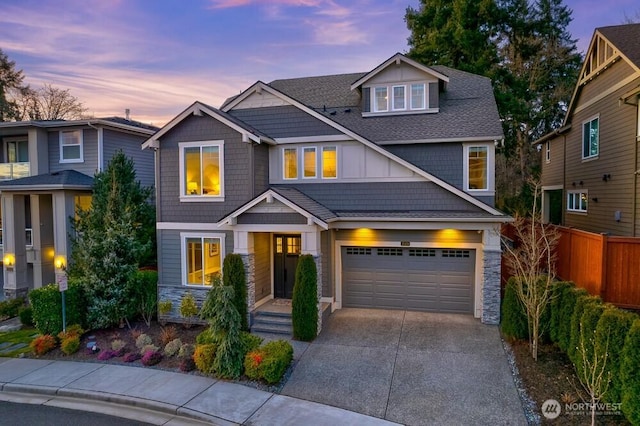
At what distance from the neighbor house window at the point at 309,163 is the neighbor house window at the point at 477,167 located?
16.1 ft

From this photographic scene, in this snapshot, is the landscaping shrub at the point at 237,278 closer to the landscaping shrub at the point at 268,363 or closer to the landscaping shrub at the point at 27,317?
the landscaping shrub at the point at 268,363

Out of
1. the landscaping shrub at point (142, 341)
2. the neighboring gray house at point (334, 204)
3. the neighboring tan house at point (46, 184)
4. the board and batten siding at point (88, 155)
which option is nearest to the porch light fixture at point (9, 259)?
the neighboring tan house at point (46, 184)

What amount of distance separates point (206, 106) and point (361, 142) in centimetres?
484

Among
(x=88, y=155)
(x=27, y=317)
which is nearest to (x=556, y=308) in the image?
(x=27, y=317)

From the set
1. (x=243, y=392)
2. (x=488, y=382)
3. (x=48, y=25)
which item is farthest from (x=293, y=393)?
(x=48, y=25)

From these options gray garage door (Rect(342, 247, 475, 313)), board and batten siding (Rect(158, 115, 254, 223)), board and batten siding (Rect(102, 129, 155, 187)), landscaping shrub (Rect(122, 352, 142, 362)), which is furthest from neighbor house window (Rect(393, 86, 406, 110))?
board and batten siding (Rect(102, 129, 155, 187))

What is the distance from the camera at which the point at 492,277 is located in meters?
10.5

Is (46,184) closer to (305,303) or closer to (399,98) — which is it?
(305,303)

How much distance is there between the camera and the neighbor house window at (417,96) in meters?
13.4

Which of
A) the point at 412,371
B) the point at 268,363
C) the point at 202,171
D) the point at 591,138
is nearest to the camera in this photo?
the point at 268,363

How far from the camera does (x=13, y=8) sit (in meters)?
13.8

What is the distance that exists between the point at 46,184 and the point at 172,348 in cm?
1001

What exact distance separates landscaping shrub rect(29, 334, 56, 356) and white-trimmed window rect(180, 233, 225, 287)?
3.58 meters

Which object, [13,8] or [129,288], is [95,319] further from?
[13,8]
